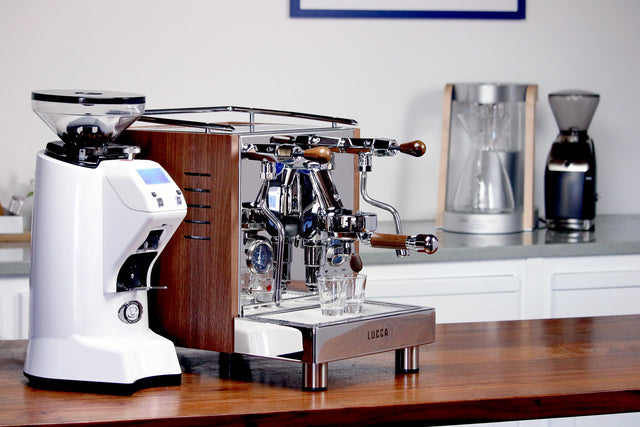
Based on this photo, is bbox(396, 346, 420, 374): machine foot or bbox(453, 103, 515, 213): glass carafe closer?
bbox(396, 346, 420, 374): machine foot

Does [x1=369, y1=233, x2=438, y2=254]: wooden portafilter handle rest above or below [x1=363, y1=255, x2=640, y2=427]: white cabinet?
above

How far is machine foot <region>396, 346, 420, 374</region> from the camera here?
1.52 m

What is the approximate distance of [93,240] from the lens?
4.58 feet

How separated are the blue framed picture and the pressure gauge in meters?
1.72

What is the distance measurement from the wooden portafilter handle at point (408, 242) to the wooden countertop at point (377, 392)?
20cm

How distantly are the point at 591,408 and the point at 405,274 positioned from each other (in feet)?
4.14

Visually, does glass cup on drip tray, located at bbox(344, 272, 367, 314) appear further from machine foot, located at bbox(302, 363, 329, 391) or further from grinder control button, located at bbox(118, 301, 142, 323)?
grinder control button, located at bbox(118, 301, 142, 323)

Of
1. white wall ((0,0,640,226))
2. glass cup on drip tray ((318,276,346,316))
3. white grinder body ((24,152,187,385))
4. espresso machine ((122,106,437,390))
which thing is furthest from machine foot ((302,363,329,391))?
white wall ((0,0,640,226))

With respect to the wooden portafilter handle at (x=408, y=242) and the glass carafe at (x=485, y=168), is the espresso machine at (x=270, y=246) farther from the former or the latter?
the glass carafe at (x=485, y=168)

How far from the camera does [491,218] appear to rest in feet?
9.70

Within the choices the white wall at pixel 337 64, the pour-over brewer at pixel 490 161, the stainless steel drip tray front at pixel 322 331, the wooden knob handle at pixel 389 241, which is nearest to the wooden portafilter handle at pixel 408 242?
the wooden knob handle at pixel 389 241

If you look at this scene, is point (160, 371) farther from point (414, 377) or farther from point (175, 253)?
point (414, 377)

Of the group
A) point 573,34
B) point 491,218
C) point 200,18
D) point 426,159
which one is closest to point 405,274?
point 491,218

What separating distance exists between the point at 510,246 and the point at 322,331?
1.42 meters
